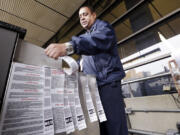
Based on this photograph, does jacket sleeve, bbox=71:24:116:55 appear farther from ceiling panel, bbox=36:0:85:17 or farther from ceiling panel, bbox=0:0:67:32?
ceiling panel, bbox=0:0:67:32

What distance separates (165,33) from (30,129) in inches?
63.1

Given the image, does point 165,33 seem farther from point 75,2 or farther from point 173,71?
point 75,2

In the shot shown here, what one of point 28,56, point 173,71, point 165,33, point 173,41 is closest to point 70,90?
point 28,56

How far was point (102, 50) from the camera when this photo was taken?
0.52m

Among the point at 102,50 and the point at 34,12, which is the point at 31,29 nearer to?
the point at 34,12

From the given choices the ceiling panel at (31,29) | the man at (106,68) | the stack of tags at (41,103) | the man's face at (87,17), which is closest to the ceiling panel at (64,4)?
the ceiling panel at (31,29)

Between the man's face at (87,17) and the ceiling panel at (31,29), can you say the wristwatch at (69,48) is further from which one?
the ceiling panel at (31,29)

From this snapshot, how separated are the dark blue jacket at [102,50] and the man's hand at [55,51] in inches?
2.4

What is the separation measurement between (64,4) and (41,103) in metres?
1.91

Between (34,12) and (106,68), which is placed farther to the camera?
(34,12)

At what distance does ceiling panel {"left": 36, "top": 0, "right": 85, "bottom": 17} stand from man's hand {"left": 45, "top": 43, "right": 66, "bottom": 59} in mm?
1686

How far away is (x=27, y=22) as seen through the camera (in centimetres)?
203

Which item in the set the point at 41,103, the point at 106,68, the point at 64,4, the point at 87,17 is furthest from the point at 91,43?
the point at 64,4

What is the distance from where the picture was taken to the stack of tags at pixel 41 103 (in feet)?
0.82
